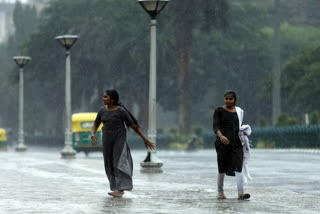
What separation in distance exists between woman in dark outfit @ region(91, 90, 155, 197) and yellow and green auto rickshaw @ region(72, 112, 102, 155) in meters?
33.5

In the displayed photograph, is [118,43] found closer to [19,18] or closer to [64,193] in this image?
[19,18]

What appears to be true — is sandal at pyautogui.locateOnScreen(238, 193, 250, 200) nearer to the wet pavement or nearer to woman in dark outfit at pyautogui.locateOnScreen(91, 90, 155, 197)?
the wet pavement

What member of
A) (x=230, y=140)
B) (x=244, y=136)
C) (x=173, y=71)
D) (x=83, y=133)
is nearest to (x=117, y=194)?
(x=230, y=140)

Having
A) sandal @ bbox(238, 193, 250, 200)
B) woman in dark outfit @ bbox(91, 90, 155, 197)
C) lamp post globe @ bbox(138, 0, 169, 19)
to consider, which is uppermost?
lamp post globe @ bbox(138, 0, 169, 19)

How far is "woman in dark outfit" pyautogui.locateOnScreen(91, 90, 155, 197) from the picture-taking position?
1367 cm

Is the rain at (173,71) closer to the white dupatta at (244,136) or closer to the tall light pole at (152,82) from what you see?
the tall light pole at (152,82)

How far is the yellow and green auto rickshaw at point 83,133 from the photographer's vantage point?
47.7 m

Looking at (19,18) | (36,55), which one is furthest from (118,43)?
(19,18)

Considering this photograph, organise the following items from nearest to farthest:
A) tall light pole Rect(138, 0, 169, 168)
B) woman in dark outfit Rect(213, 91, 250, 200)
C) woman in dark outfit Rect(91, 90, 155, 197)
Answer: woman in dark outfit Rect(213, 91, 250, 200) < woman in dark outfit Rect(91, 90, 155, 197) < tall light pole Rect(138, 0, 169, 168)

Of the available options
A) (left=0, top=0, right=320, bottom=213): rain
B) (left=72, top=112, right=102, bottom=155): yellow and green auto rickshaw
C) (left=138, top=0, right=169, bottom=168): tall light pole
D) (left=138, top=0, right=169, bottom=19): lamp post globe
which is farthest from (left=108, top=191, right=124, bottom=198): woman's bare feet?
(left=72, top=112, right=102, bottom=155): yellow and green auto rickshaw

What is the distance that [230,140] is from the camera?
1318 cm

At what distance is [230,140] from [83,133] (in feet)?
116

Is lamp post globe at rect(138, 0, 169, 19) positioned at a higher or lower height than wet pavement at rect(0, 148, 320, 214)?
higher

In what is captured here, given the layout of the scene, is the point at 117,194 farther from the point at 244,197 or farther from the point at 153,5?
the point at 153,5
